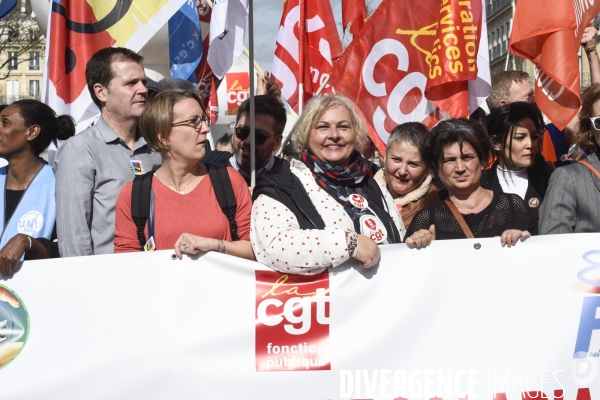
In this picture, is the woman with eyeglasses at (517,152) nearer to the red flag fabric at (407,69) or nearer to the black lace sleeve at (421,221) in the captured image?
the red flag fabric at (407,69)

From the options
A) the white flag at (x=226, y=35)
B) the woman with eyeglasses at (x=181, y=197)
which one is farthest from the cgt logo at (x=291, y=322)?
the white flag at (x=226, y=35)

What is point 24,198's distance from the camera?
16.4 ft

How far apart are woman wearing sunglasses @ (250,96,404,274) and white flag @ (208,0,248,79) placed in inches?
44.0

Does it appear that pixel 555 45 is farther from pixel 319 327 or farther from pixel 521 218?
pixel 319 327

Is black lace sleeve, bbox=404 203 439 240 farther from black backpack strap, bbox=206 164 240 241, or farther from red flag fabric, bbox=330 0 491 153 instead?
red flag fabric, bbox=330 0 491 153

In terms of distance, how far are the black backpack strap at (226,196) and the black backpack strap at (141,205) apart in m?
0.31

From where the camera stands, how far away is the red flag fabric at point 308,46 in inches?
364

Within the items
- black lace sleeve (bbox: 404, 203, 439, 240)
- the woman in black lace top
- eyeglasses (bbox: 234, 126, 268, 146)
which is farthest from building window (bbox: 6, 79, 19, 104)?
black lace sleeve (bbox: 404, 203, 439, 240)

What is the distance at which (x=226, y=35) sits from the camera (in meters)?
5.71

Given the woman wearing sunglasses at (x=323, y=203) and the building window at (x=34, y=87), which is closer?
the woman wearing sunglasses at (x=323, y=203)

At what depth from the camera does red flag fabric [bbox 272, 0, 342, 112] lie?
30.4 feet

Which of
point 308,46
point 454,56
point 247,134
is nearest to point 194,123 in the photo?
point 247,134

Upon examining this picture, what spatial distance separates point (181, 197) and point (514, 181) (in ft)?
6.72

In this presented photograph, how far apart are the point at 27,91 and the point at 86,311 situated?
83614 mm
